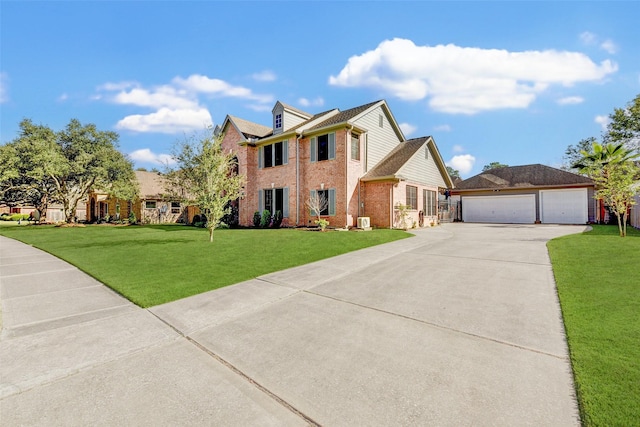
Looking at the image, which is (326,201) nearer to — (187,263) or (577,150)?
(187,263)

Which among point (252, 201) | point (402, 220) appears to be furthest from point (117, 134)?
point (402, 220)

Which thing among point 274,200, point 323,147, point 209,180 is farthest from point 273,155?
point 209,180

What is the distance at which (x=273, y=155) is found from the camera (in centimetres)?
2009

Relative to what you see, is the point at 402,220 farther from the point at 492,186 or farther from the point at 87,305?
the point at 87,305

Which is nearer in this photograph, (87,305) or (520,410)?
(520,410)

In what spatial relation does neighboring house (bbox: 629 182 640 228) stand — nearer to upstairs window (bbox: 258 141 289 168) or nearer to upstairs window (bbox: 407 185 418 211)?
upstairs window (bbox: 407 185 418 211)

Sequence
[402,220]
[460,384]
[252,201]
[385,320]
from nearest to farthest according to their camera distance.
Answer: [460,384]
[385,320]
[402,220]
[252,201]

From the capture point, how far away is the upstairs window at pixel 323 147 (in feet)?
55.8

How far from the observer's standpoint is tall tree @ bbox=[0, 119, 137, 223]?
2517cm

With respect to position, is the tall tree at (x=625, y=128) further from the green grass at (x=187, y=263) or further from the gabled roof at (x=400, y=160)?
the green grass at (x=187, y=263)

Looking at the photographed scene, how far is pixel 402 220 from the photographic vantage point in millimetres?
16859

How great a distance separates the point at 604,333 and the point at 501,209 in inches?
993

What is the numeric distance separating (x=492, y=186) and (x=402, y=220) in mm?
13690

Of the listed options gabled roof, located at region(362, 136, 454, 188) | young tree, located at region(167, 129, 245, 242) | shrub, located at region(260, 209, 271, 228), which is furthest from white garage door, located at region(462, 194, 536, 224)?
young tree, located at region(167, 129, 245, 242)
